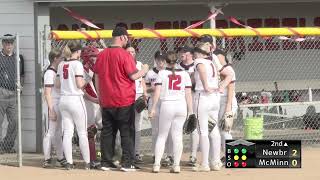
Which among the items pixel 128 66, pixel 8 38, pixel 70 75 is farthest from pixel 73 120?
pixel 8 38

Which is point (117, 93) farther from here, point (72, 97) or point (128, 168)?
point (128, 168)

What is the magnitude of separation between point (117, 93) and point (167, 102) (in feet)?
2.39

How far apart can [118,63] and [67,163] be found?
1.68m

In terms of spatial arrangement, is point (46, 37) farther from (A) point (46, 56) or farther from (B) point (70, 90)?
(B) point (70, 90)

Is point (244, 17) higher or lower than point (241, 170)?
Result: higher

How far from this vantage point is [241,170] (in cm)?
1023

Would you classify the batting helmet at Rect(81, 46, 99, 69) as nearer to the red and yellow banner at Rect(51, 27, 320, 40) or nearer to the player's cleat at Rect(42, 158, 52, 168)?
the red and yellow banner at Rect(51, 27, 320, 40)

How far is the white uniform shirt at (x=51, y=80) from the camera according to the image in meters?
10.2

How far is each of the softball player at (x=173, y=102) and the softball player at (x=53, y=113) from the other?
1.52m

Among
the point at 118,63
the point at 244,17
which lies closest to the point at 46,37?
the point at 118,63

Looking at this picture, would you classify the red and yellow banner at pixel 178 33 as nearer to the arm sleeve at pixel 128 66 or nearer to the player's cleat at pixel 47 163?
the arm sleeve at pixel 128 66

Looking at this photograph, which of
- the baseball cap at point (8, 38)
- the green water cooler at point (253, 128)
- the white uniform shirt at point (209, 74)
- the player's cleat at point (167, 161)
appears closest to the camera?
the white uniform shirt at point (209, 74)
